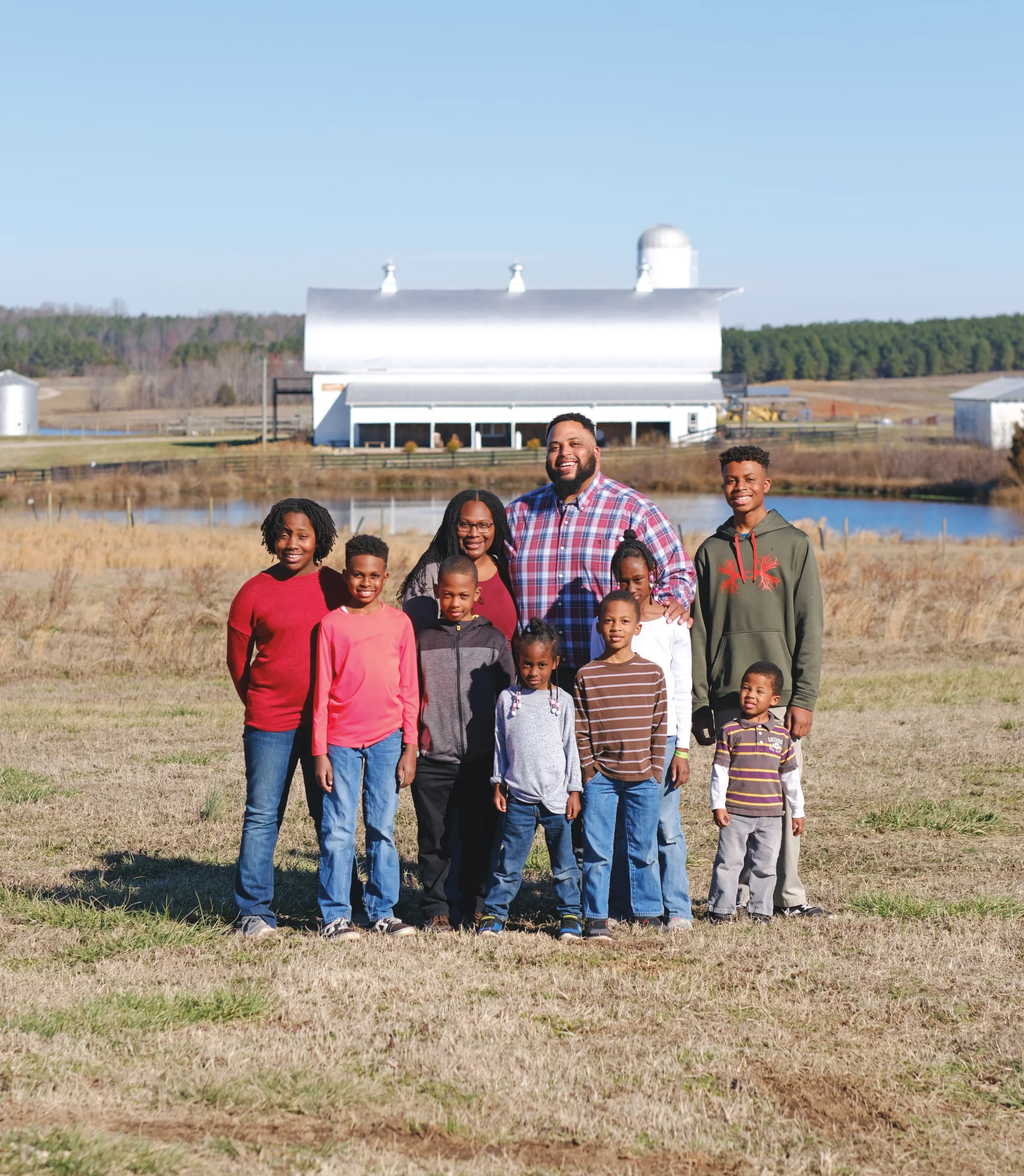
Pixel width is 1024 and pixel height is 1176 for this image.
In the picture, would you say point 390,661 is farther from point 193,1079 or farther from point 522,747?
point 193,1079

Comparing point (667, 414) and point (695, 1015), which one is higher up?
point (667, 414)

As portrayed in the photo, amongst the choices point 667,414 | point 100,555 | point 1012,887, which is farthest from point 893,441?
point 1012,887

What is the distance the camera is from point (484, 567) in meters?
6.22

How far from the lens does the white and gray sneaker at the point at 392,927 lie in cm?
586

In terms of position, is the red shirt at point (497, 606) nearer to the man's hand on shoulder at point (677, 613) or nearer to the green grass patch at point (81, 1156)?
the man's hand on shoulder at point (677, 613)

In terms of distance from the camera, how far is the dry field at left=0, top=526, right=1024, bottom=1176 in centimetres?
389

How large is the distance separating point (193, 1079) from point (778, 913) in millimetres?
2992

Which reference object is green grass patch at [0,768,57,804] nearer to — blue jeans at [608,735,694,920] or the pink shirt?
the pink shirt

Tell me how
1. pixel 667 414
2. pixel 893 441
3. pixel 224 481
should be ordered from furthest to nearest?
pixel 893 441 < pixel 667 414 < pixel 224 481

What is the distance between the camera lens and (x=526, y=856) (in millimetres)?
5895

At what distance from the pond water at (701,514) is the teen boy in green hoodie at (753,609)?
25.4 m

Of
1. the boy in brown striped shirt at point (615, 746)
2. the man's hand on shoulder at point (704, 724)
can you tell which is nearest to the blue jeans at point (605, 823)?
the boy in brown striped shirt at point (615, 746)

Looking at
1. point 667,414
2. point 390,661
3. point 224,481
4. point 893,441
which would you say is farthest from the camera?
point 893,441

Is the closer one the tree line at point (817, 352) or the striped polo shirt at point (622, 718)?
the striped polo shirt at point (622, 718)
